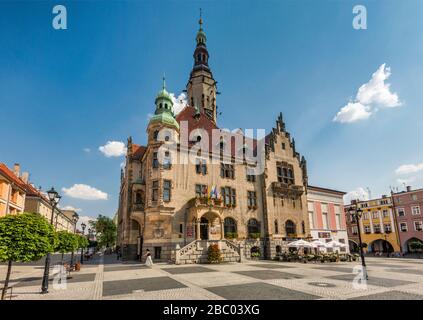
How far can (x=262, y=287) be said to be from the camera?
551 inches

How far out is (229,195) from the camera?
37312 mm

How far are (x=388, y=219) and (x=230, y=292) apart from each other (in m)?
62.6

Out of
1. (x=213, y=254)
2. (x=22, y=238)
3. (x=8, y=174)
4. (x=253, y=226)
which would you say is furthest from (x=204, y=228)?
(x=8, y=174)

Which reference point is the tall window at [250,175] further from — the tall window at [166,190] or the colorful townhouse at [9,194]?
the colorful townhouse at [9,194]

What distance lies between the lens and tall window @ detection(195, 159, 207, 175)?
117ft

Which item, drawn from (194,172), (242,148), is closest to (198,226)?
(194,172)

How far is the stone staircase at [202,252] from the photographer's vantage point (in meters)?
28.0

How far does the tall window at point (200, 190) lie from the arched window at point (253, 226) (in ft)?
26.8

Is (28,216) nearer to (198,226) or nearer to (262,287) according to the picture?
(262,287)

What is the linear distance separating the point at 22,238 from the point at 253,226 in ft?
101

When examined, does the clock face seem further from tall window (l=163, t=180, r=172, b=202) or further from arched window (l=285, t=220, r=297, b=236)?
arched window (l=285, t=220, r=297, b=236)

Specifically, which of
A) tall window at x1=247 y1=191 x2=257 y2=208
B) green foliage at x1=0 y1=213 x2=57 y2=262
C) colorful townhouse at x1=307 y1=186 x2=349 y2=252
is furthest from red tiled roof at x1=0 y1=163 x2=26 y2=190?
colorful townhouse at x1=307 y1=186 x2=349 y2=252

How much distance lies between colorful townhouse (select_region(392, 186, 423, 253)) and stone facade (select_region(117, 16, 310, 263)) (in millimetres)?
30625

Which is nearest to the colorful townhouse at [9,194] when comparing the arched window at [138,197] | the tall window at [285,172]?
the arched window at [138,197]
